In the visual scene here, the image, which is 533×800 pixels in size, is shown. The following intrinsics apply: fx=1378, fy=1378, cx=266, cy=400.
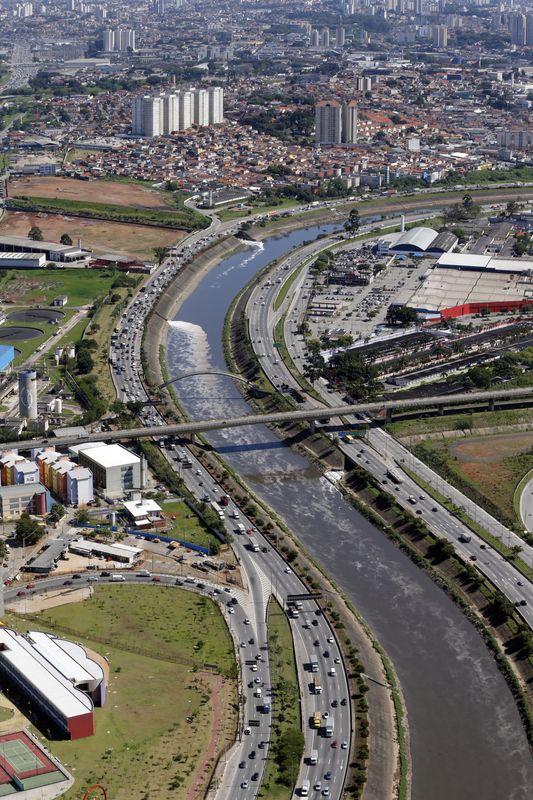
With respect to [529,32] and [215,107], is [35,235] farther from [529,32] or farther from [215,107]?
[529,32]

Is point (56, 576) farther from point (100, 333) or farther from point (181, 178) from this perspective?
point (181, 178)

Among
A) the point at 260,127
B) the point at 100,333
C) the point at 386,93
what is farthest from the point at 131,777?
the point at 386,93

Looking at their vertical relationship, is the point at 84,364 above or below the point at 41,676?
below

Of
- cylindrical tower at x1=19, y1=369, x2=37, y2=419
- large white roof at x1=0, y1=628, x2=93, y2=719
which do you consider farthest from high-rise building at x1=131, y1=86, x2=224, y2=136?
large white roof at x1=0, y1=628, x2=93, y2=719

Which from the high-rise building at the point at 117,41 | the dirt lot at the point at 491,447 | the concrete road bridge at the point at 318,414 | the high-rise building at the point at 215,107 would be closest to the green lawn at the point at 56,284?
the concrete road bridge at the point at 318,414

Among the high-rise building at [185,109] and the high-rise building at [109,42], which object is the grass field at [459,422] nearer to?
the high-rise building at [185,109]

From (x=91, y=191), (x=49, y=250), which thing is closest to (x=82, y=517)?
(x=49, y=250)

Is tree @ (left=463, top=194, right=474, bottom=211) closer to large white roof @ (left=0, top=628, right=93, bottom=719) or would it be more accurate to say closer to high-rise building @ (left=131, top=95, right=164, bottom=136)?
high-rise building @ (left=131, top=95, right=164, bottom=136)
